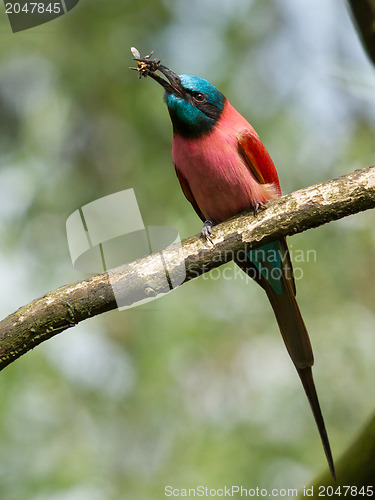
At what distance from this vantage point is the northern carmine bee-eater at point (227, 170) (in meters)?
3.11

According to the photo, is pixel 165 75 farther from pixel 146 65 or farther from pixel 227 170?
pixel 227 170

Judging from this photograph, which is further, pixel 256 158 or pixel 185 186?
pixel 185 186

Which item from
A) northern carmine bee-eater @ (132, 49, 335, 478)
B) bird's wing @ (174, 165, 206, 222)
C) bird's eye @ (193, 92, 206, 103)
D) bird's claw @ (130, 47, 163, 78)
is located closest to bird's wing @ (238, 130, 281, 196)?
northern carmine bee-eater @ (132, 49, 335, 478)

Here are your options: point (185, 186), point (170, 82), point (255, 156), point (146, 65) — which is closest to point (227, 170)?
point (255, 156)

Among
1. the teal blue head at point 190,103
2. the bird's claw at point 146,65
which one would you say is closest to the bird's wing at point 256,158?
the teal blue head at point 190,103

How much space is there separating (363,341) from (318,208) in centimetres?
263

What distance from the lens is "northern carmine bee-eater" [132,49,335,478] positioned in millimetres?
3105

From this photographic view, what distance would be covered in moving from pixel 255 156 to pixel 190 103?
19.2 inches

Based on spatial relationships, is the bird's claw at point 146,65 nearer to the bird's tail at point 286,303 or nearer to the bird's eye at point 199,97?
the bird's eye at point 199,97

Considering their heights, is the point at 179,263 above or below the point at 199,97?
below

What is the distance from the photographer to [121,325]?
4.56 meters

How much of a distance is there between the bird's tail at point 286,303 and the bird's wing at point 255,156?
1.35ft

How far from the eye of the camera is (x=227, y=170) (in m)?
3.13

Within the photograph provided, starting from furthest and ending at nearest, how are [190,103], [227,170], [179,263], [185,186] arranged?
[185,186], [190,103], [227,170], [179,263]
